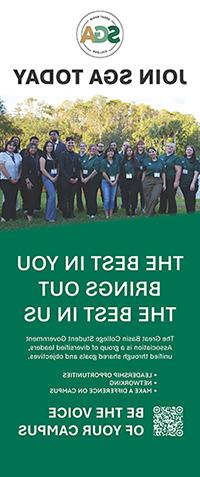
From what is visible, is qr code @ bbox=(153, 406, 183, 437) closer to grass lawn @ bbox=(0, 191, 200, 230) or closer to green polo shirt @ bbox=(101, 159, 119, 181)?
grass lawn @ bbox=(0, 191, 200, 230)

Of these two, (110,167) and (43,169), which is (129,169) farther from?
(43,169)

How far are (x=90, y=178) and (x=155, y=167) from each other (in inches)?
17.8

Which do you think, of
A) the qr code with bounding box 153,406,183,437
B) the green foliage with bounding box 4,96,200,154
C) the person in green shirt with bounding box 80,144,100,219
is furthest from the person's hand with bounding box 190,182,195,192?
the qr code with bounding box 153,406,183,437

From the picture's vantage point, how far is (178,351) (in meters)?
4.51

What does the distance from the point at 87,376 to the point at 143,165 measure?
4.88ft

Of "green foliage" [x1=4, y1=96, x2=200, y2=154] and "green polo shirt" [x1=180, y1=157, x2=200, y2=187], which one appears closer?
"green foliage" [x1=4, y1=96, x2=200, y2=154]

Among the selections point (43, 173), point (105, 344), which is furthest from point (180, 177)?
point (105, 344)

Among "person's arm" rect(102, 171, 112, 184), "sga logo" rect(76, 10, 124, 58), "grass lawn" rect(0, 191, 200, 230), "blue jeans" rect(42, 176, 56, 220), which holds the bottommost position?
"grass lawn" rect(0, 191, 200, 230)

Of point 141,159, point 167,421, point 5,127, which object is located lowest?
point 167,421

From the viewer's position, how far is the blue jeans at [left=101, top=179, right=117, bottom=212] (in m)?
4.58

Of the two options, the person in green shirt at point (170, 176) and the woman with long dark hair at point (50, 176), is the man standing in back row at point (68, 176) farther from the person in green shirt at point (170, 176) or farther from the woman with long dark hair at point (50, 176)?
the person in green shirt at point (170, 176)

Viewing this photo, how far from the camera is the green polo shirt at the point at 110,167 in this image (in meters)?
4.61

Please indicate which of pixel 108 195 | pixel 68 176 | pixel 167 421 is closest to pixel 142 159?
pixel 108 195

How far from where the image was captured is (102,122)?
450cm
